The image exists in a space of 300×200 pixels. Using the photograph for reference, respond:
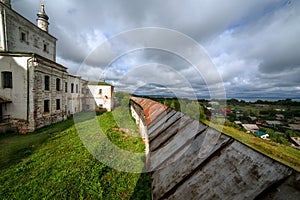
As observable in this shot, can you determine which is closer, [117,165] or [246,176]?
[246,176]

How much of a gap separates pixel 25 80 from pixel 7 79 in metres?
1.89

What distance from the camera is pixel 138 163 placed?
20.8ft

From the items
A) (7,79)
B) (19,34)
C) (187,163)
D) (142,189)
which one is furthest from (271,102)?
(19,34)

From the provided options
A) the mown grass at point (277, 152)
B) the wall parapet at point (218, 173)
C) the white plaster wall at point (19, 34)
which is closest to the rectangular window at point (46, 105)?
the white plaster wall at point (19, 34)

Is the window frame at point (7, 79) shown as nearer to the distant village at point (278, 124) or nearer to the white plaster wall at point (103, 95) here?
the white plaster wall at point (103, 95)

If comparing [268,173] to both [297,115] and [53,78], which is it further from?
[297,115]

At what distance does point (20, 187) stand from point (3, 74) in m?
12.2

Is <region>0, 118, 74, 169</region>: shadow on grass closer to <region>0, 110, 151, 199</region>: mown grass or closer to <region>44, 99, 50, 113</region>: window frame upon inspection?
<region>0, 110, 151, 199</region>: mown grass

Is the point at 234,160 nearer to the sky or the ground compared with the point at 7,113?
nearer to the sky

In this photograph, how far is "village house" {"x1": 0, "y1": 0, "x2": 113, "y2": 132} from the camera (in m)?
11.1

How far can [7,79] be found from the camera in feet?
37.2

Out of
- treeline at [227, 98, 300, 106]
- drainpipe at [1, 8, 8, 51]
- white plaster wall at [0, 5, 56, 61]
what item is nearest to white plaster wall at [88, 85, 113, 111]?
white plaster wall at [0, 5, 56, 61]

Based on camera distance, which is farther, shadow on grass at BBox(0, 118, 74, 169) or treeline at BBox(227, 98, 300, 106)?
treeline at BBox(227, 98, 300, 106)

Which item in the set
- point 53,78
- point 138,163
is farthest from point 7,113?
point 138,163
